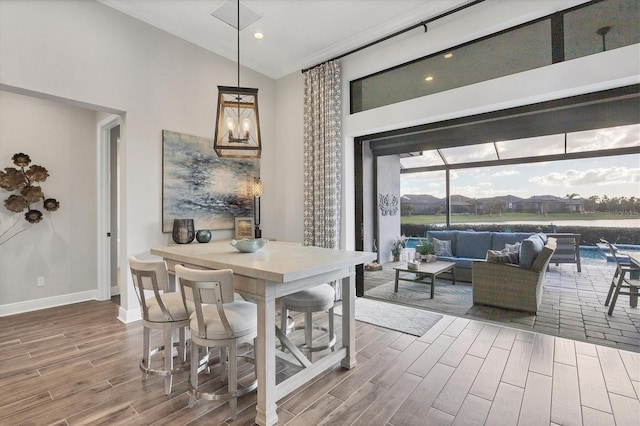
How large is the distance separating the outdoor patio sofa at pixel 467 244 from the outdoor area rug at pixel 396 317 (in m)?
1.65

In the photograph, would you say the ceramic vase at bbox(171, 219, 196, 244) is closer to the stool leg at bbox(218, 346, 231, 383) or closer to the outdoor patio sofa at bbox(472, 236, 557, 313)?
the stool leg at bbox(218, 346, 231, 383)

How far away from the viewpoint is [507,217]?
443 cm

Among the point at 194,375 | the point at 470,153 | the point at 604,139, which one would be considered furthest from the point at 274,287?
the point at 470,153

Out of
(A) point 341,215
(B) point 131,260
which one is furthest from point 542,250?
(B) point 131,260

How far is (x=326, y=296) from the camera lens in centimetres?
242

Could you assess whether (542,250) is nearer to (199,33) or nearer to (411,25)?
(411,25)

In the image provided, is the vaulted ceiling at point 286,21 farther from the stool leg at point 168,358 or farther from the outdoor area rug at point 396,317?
the outdoor area rug at point 396,317

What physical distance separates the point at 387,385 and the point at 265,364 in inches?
38.5

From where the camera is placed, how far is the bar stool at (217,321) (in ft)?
5.59

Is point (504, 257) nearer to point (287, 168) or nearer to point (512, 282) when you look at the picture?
point (512, 282)

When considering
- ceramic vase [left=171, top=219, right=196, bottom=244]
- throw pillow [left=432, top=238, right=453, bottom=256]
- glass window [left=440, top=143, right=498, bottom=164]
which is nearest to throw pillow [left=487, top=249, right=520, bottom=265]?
throw pillow [left=432, top=238, right=453, bottom=256]

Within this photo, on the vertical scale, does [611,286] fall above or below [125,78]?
below

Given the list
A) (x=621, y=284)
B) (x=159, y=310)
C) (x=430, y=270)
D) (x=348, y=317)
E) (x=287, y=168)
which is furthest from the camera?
(x=287, y=168)

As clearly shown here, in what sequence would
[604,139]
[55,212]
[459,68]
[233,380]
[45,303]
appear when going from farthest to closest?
[55,212], [45,303], [459,68], [604,139], [233,380]
